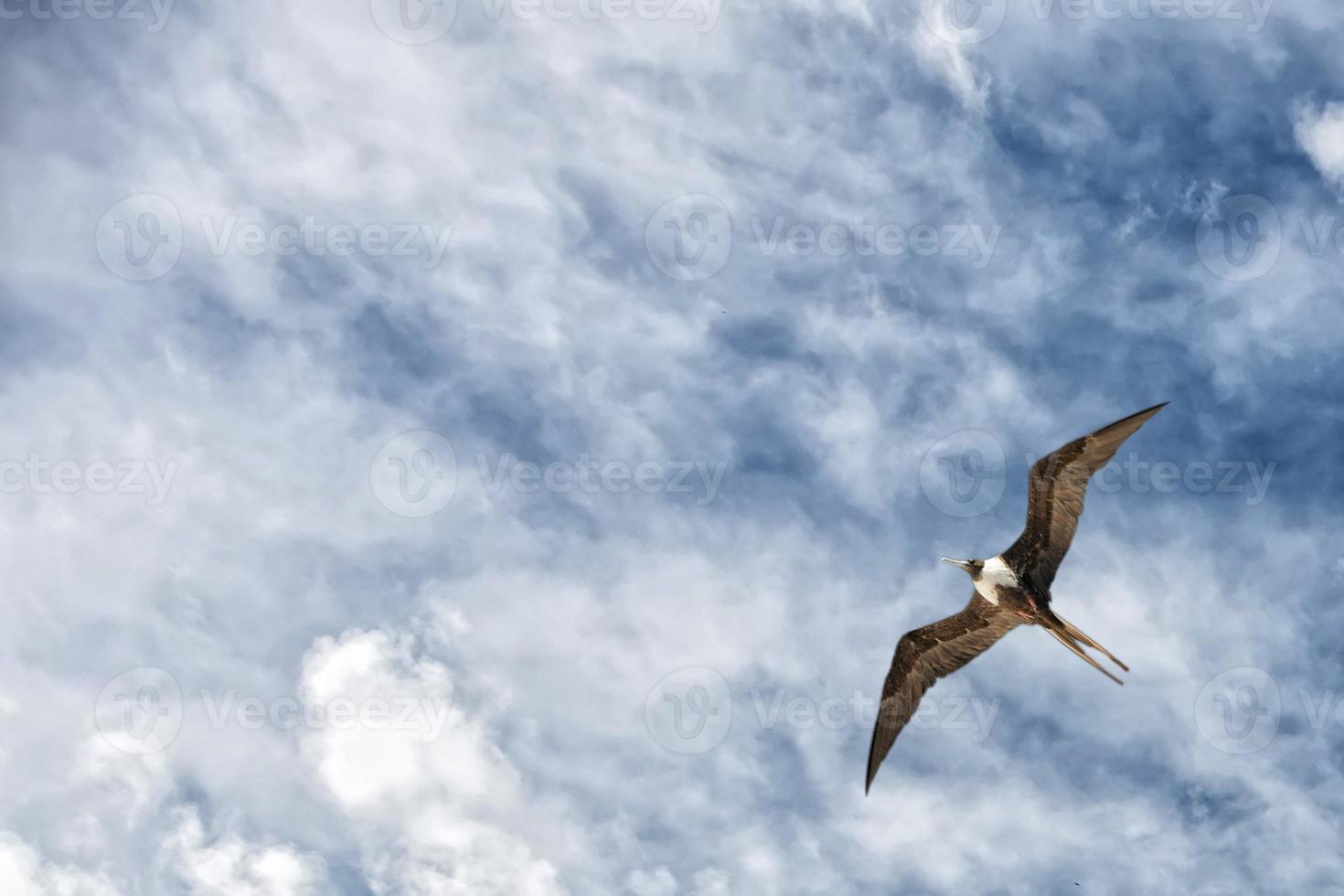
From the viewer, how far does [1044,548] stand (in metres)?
28.2

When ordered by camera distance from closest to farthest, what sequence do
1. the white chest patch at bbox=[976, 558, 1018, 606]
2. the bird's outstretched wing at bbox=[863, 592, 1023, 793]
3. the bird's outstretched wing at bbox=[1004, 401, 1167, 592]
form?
the bird's outstretched wing at bbox=[1004, 401, 1167, 592] < the white chest patch at bbox=[976, 558, 1018, 606] < the bird's outstretched wing at bbox=[863, 592, 1023, 793]

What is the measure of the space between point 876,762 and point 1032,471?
34.4ft

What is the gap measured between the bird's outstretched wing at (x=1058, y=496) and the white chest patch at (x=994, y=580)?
28 cm

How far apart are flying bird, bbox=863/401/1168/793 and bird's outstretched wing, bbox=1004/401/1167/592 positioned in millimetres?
24

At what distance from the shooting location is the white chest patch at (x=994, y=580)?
2856cm

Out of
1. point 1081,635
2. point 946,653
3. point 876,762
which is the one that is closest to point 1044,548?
point 1081,635

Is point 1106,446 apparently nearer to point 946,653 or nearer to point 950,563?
point 950,563

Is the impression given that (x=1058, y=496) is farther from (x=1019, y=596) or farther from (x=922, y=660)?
(x=922, y=660)

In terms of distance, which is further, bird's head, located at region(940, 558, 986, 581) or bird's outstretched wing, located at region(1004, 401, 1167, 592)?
bird's head, located at region(940, 558, 986, 581)

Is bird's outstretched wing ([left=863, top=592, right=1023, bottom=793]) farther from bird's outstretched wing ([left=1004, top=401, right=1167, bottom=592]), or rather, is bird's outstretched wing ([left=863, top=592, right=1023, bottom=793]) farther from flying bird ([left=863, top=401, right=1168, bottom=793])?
bird's outstretched wing ([left=1004, top=401, right=1167, bottom=592])

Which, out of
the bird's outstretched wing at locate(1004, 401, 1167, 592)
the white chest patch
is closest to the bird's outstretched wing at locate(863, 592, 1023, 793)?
the white chest patch

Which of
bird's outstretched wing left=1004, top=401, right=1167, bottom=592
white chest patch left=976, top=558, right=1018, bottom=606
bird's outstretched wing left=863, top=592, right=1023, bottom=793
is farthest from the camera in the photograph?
bird's outstretched wing left=863, top=592, right=1023, bottom=793

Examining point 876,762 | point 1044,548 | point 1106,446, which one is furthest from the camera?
point 876,762

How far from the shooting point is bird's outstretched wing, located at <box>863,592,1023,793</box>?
30500 mm
